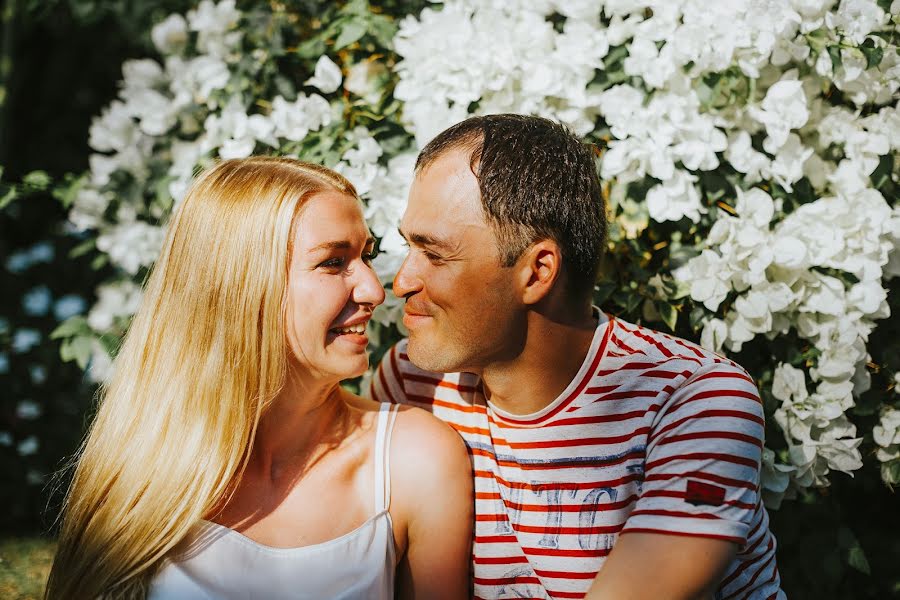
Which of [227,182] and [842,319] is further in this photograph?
[842,319]

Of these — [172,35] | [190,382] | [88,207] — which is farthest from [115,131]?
[190,382]

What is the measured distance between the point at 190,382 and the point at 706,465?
46.2 inches

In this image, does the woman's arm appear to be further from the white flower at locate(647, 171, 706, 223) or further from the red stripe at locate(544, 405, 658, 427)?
the white flower at locate(647, 171, 706, 223)

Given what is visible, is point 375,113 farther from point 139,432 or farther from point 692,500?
point 692,500

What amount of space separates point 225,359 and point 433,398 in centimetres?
56

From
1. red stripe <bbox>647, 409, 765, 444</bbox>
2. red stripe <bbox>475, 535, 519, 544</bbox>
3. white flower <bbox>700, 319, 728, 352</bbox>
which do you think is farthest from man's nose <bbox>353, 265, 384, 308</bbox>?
white flower <bbox>700, 319, 728, 352</bbox>

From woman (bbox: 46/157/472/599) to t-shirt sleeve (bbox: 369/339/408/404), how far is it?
228 mm

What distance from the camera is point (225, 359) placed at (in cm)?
204

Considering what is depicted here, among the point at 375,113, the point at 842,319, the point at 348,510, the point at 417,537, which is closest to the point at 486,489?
the point at 417,537

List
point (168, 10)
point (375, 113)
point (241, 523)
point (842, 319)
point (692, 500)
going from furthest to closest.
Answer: point (168, 10)
point (375, 113)
point (842, 319)
point (241, 523)
point (692, 500)

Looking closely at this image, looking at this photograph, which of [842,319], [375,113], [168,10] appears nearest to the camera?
[842,319]

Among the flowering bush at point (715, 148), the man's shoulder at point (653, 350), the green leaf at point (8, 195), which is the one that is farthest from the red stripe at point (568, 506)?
the green leaf at point (8, 195)

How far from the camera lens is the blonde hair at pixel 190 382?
1967mm

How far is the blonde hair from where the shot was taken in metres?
1.97
